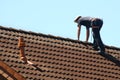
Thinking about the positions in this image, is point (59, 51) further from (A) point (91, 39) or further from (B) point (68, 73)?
(A) point (91, 39)

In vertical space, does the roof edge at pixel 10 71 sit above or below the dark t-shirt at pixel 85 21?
below

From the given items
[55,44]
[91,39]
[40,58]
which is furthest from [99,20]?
[40,58]

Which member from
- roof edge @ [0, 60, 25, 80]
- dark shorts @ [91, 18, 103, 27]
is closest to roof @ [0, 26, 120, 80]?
roof edge @ [0, 60, 25, 80]

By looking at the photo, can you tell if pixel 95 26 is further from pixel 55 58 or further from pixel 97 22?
pixel 55 58

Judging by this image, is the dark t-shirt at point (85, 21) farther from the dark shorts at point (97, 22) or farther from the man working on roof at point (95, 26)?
the dark shorts at point (97, 22)

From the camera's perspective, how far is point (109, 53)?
16.0 metres

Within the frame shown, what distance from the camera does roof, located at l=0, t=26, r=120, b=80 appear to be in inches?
527

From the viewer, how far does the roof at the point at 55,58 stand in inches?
527

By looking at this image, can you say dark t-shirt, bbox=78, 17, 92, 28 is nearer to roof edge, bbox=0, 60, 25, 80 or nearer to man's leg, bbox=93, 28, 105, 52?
man's leg, bbox=93, 28, 105, 52

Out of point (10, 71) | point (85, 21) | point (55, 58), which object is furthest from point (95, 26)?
point (10, 71)

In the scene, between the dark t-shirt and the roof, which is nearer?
the roof

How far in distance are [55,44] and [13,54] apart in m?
1.87

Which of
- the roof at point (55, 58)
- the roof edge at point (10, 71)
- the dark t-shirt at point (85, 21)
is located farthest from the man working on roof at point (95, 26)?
the roof edge at point (10, 71)

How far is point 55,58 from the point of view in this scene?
563 inches
